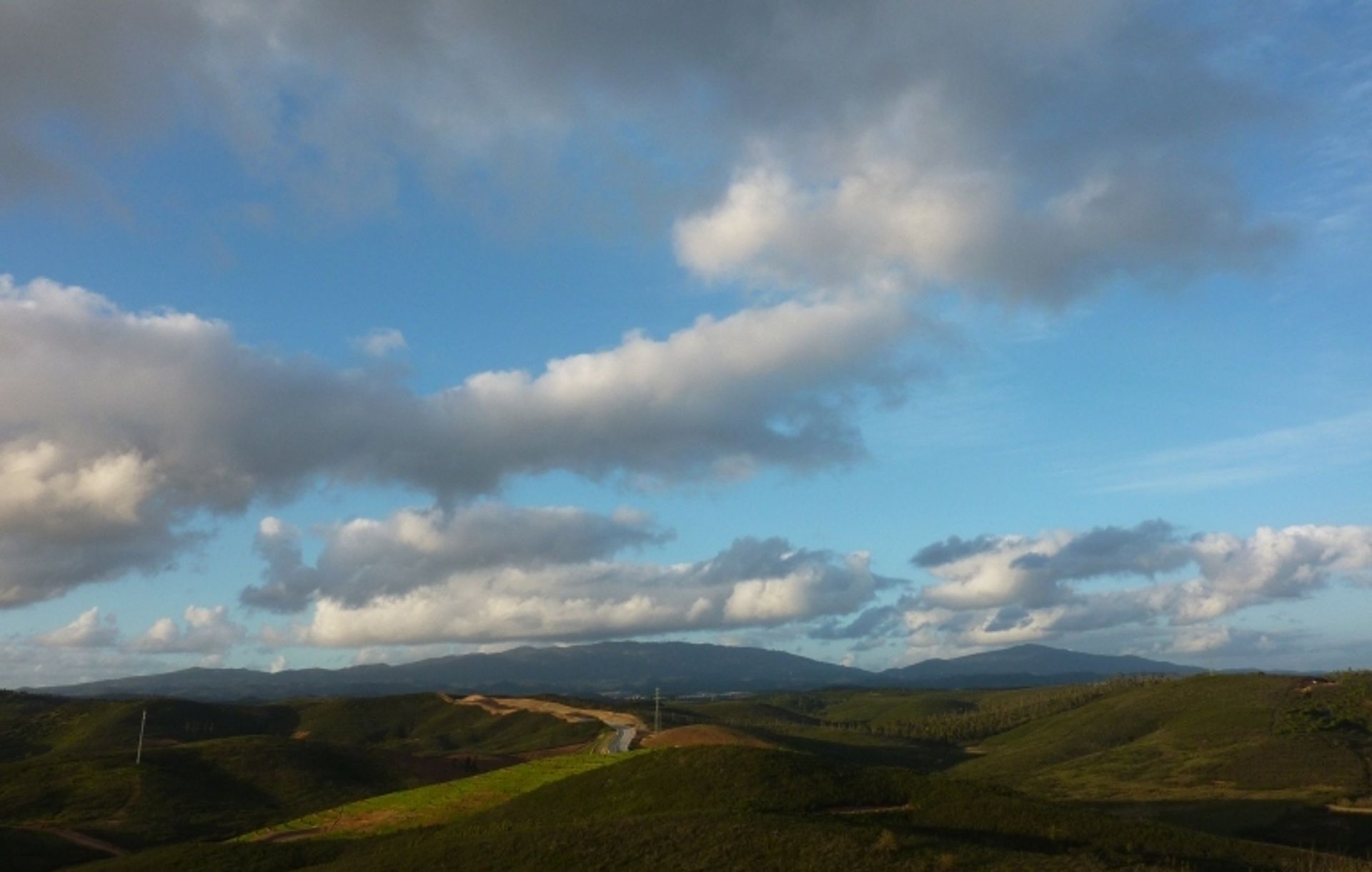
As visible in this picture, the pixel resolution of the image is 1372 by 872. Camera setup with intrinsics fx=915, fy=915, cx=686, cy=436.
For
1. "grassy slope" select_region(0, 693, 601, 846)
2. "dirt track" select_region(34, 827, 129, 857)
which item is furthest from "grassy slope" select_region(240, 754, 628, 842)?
"grassy slope" select_region(0, 693, 601, 846)

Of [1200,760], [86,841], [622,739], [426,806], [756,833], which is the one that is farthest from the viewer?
[1200,760]

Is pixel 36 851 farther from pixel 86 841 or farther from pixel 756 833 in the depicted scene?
pixel 756 833

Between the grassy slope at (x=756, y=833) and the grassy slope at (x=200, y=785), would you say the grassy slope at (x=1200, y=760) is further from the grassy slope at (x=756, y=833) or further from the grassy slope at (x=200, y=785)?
the grassy slope at (x=200, y=785)

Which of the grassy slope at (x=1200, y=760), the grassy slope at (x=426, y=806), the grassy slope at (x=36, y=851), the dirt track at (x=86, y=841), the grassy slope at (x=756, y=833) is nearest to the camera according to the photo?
the grassy slope at (x=756, y=833)

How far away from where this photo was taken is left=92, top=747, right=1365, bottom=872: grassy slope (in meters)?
34.6

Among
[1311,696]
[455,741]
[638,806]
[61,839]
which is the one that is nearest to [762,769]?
[638,806]

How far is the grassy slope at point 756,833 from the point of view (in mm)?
34625

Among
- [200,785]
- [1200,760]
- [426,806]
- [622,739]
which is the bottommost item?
[1200,760]

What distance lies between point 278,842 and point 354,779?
6654 centimetres

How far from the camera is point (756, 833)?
122 ft

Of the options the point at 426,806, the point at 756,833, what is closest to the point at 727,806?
the point at 756,833

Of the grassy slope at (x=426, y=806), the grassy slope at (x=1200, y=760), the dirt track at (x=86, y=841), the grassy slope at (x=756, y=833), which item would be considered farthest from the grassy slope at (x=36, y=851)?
the grassy slope at (x=1200, y=760)

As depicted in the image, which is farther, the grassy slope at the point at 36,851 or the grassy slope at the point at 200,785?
the grassy slope at the point at 200,785

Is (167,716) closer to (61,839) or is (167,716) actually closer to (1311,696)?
(61,839)
